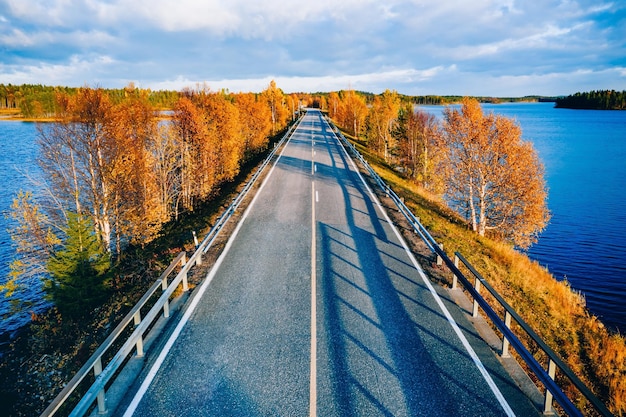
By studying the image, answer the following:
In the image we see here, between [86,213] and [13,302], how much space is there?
5.42 meters

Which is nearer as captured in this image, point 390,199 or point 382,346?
point 382,346

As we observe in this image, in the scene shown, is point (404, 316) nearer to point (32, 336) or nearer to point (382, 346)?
point (382, 346)

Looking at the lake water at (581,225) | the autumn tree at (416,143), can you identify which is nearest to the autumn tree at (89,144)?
the lake water at (581,225)

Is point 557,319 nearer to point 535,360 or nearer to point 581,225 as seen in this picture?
point 535,360

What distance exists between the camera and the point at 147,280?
13.1 metres

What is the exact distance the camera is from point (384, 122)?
63062 millimetres

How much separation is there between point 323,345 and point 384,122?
58.9 metres

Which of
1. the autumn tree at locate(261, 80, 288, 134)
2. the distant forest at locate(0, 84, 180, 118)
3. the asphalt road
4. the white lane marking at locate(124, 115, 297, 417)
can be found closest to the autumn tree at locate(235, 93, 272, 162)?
the autumn tree at locate(261, 80, 288, 134)

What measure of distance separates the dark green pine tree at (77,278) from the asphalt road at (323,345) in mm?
6836

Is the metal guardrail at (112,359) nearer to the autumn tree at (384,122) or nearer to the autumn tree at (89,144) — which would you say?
the autumn tree at (89,144)

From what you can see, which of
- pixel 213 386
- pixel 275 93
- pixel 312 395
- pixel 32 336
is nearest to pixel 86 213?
pixel 32 336

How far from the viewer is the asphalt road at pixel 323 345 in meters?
6.39

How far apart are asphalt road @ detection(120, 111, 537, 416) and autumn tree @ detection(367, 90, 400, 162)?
5028cm

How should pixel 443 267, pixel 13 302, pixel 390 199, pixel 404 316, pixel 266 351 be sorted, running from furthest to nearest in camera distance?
pixel 390 199, pixel 13 302, pixel 443 267, pixel 404 316, pixel 266 351
